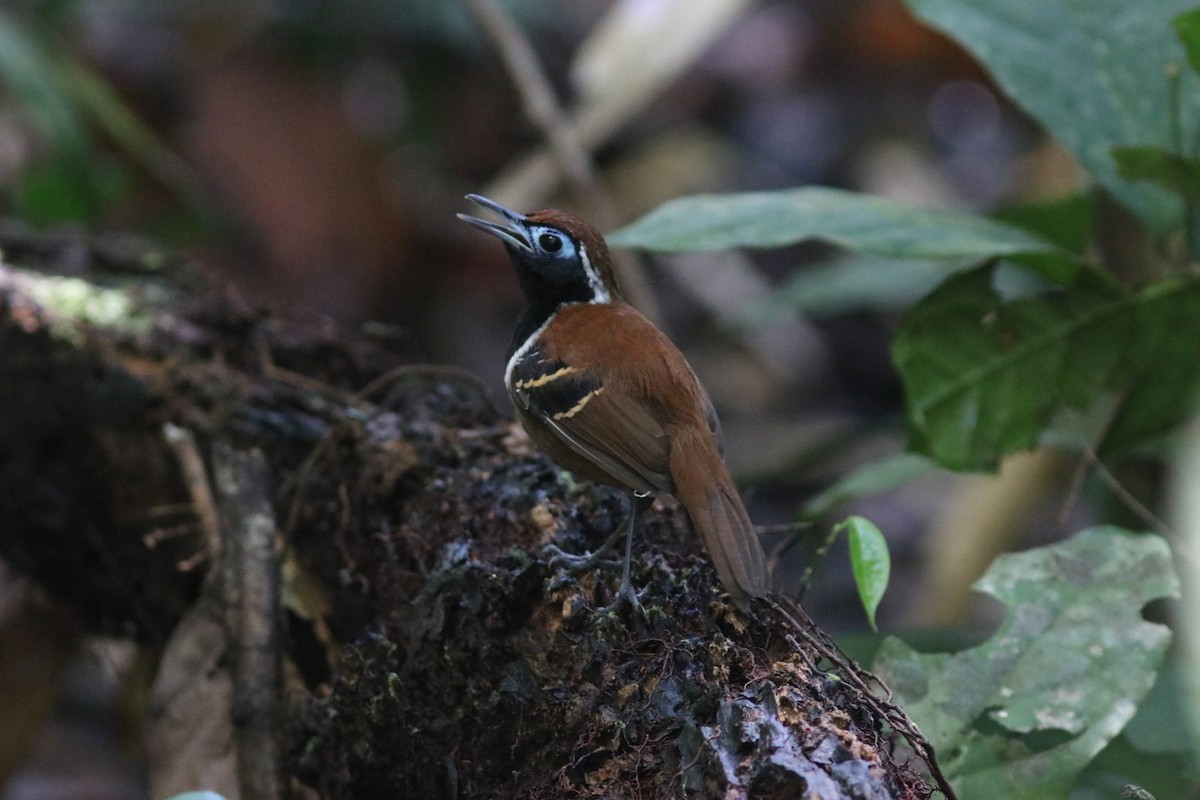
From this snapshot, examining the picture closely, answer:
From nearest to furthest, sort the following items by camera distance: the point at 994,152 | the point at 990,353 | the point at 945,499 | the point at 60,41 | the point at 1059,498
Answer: the point at 990,353
the point at 1059,498
the point at 60,41
the point at 945,499
the point at 994,152

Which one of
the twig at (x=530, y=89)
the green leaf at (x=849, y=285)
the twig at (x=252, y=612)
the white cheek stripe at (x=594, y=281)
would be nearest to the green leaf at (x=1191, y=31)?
the white cheek stripe at (x=594, y=281)

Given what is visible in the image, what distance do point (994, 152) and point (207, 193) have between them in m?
4.83

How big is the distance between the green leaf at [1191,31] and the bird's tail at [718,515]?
3.90 feet

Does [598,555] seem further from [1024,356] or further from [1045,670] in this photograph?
[1024,356]

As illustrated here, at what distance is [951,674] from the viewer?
208 cm

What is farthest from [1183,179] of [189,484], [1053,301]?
[189,484]

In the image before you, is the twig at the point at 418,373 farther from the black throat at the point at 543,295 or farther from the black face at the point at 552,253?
the black face at the point at 552,253

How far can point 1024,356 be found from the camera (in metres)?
2.72

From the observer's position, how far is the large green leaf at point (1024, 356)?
267 centimetres

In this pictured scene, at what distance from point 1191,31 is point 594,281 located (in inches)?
53.5

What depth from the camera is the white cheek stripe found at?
2968 mm

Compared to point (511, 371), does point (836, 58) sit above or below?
above

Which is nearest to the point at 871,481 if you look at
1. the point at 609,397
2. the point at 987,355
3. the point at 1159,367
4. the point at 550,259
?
the point at 987,355

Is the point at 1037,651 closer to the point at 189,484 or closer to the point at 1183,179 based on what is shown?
the point at 1183,179
